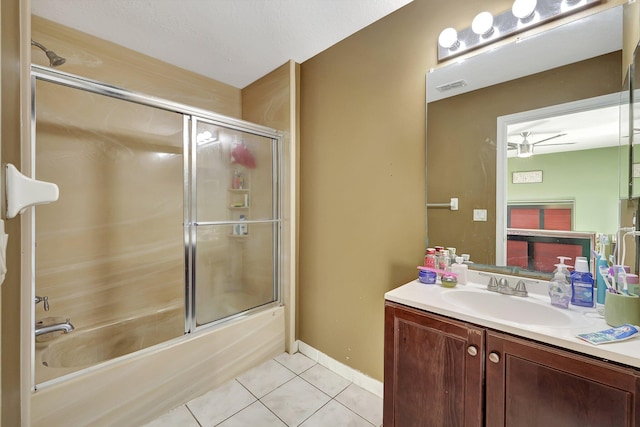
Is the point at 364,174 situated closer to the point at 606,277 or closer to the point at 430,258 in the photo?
the point at 430,258

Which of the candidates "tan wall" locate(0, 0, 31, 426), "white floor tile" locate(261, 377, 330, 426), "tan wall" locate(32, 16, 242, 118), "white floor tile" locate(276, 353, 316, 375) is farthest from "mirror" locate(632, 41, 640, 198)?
"tan wall" locate(32, 16, 242, 118)

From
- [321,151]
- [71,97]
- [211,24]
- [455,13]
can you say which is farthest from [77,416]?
[455,13]

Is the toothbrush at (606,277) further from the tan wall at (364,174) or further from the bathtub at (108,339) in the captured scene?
the bathtub at (108,339)

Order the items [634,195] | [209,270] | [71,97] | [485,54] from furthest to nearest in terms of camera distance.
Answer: [209,270] < [71,97] < [485,54] < [634,195]

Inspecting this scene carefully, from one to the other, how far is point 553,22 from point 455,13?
0.47 metres

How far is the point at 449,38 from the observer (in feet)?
4.71

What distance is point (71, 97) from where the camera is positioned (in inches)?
71.9

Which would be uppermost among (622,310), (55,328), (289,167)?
(289,167)

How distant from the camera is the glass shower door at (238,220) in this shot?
7.23 ft

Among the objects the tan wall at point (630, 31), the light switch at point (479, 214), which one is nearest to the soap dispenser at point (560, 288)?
the light switch at point (479, 214)

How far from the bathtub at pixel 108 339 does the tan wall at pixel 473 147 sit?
2.01 m

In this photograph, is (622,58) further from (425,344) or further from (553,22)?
(425,344)

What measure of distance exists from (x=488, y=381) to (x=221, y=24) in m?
2.40

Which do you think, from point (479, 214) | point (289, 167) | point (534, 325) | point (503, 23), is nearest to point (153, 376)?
point (289, 167)
